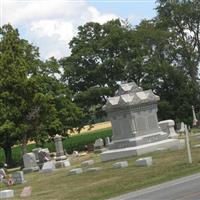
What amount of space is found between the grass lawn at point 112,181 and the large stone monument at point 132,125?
6212 mm

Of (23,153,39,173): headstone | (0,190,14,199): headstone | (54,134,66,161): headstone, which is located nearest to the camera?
A: (0,190,14,199): headstone

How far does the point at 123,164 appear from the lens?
29.0m

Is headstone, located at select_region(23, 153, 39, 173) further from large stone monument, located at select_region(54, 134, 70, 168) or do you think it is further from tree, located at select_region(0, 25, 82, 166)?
tree, located at select_region(0, 25, 82, 166)

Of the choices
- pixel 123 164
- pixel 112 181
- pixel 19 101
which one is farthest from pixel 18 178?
pixel 19 101

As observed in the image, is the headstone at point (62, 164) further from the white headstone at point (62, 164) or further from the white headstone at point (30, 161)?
the white headstone at point (30, 161)

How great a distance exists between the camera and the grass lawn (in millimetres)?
21578

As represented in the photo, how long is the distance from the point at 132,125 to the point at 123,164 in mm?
8076

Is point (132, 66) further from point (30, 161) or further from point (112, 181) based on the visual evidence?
point (112, 181)

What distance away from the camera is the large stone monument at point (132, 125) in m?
36.4

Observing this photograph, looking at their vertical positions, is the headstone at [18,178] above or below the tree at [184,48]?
below

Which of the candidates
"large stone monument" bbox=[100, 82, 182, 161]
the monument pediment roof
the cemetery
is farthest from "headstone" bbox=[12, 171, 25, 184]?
the monument pediment roof

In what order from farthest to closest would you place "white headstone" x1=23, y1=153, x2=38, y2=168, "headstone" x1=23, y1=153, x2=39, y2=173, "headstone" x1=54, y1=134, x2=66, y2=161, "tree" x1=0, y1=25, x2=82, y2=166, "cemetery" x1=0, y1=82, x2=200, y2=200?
"tree" x1=0, y1=25, x2=82, y2=166, "headstone" x1=54, y1=134, x2=66, y2=161, "white headstone" x1=23, y1=153, x2=38, y2=168, "headstone" x1=23, y1=153, x2=39, y2=173, "cemetery" x1=0, y1=82, x2=200, y2=200

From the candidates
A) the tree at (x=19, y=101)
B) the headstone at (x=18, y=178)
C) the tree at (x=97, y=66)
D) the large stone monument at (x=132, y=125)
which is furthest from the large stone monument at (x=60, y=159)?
the tree at (x=97, y=66)

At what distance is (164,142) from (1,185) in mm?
11565
